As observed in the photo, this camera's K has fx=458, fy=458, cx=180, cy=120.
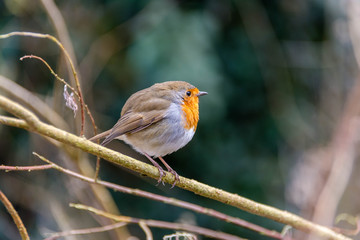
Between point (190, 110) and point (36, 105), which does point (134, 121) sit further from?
point (36, 105)

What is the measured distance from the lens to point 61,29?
9.71ft

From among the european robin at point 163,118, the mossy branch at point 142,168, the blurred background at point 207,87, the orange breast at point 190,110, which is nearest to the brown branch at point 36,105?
the blurred background at point 207,87

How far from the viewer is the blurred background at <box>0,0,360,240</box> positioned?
434cm

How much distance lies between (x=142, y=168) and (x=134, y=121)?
74cm

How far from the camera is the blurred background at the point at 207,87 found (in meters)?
4.34

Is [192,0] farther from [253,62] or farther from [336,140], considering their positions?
[336,140]

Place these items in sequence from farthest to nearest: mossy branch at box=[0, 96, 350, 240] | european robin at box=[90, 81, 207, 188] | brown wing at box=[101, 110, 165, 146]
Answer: european robin at box=[90, 81, 207, 188]
brown wing at box=[101, 110, 165, 146]
mossy branch at box=[0, 96, 350, 240]

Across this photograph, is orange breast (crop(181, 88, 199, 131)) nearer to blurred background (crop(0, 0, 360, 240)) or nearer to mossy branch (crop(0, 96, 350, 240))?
mossy branch (crop(0, 96, 350, 240))

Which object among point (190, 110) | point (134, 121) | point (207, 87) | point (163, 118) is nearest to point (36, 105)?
point (134, 121)

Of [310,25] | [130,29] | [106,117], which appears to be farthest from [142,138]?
[310,25]

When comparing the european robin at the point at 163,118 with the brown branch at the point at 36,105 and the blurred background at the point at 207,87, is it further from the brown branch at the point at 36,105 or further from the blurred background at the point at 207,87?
the blurred background at the point at 207,87

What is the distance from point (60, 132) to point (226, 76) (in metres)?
3.59

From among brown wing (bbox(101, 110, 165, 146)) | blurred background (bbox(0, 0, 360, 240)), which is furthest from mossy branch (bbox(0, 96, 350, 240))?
blurred background (bbox(0, 0, 360, 240))

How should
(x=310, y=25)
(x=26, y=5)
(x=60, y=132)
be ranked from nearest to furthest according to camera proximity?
(x=60, y=132) < (x=26, y=5) < (x=310, y=25)
